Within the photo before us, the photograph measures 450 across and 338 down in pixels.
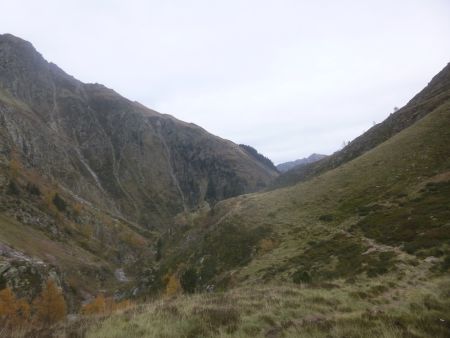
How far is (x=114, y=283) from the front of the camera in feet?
303

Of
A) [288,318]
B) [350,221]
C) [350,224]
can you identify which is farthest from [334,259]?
[288,318]

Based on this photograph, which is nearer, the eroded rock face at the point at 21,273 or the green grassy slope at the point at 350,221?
the green grassy slope at the point at 350,221

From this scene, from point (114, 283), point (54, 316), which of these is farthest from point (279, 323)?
point (114, 283)

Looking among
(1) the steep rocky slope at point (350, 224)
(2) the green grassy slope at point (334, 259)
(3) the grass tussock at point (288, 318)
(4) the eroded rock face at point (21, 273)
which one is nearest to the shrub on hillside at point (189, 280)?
(2) the green grassy slope at point (334, 259)

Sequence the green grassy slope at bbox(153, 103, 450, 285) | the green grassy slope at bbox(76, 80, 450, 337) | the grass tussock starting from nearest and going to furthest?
the grass tussock, the green grassy slope at bbox(76, 80, 450, 337), the green grassy slope at bbox(153, 103, 450, 285)

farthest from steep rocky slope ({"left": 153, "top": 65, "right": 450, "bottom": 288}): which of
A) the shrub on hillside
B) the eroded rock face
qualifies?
the eroded rock face

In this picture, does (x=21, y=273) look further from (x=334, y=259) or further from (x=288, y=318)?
(x=288, y=318)

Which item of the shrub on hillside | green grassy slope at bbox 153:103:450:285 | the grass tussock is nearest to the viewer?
the grass tussock

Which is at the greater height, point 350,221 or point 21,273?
point 21,273

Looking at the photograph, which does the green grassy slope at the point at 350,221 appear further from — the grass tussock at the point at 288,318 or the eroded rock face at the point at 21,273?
the eroded rock face at the point at 21,273

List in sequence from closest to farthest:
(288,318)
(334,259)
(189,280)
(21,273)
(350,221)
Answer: (288,318)
(334,259)
(350,221)
(189,280)
(21,273)

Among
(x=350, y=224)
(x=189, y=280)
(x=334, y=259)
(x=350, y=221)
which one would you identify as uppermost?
(x=350, y=221)

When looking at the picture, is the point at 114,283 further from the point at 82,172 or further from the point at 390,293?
the point at 82,172

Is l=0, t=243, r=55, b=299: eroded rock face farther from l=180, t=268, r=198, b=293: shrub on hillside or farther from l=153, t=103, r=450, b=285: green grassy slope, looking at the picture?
l=180, t=268, r=198, b=293: shrub on hillside
